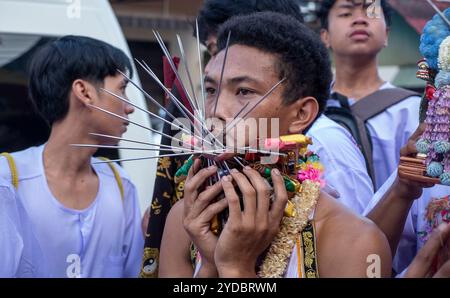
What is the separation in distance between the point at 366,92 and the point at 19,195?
1750mm

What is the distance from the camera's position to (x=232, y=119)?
1902 mm

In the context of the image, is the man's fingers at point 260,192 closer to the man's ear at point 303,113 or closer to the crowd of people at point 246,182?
the crowd of people at point 246,182

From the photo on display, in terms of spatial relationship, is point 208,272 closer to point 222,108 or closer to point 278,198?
point 278,198

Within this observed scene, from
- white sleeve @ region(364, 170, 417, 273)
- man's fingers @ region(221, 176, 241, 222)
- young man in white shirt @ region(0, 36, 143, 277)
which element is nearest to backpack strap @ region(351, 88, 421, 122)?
white sleeve @ region(364, 170, 417, 273)

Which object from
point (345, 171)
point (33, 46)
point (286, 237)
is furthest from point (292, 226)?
point (33, 46)

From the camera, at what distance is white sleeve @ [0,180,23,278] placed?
2406mm

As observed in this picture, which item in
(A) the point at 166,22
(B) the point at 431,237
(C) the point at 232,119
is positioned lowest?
(B) the point at 431,237

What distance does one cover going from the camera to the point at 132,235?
288 centimetres

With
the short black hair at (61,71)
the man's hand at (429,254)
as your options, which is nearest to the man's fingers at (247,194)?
the man's hand at (429,254)

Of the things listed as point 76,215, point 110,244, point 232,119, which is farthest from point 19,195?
point 232,119

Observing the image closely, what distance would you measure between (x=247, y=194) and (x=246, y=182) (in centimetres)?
3

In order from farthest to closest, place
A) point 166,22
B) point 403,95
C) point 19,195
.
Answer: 1. point 166,22
2. point 403,95
3. point 19,195

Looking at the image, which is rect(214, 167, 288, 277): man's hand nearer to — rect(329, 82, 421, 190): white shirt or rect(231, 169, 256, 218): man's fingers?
rect(231, 169, 256, 218): man's fingers

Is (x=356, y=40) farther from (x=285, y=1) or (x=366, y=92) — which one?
(x=285, y=1)
